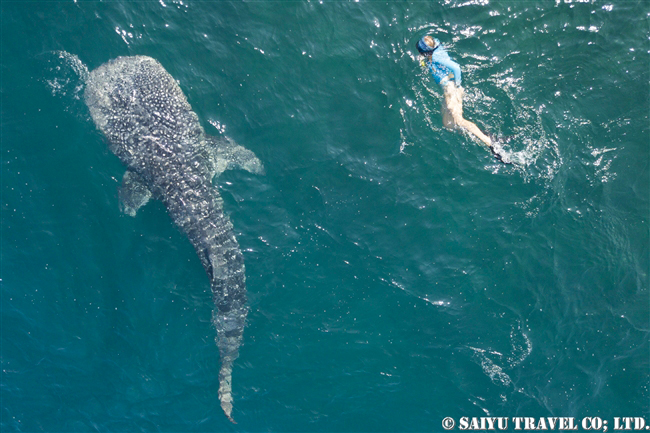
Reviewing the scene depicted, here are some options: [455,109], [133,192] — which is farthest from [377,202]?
[133,192]

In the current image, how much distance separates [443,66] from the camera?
9305 millimetres

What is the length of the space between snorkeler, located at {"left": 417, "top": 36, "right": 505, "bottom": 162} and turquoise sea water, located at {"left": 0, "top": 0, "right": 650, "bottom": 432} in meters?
0.37

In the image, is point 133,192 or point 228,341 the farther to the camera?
point 228,341

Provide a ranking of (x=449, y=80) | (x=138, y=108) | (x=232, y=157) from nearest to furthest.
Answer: (x=449, y=80)
(x=138, y=108)
(x=232, y=157)

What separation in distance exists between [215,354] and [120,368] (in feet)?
8.70

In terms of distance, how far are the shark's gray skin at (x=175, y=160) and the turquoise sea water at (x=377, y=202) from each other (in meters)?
0.34

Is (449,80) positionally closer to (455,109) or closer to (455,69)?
(455,69)

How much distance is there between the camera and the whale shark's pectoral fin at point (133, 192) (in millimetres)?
9797

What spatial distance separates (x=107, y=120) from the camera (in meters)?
9.82

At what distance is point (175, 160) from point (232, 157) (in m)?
1.32

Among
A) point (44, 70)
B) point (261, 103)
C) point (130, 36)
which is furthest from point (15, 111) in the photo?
point (261, 103)

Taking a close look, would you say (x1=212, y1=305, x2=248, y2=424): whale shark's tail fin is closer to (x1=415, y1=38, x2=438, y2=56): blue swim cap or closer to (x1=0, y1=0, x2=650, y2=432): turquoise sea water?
(x1=0, y1=0, x2=650, y2=432): turquoise sea water

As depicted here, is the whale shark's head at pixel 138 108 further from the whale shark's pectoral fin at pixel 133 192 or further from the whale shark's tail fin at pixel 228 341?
the whale shark's tail fin at pixel 228 341

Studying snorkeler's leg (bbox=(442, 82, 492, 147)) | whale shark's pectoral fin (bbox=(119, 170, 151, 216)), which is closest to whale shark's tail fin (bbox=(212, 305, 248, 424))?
whale shark's pectoral fin (bbox=(119, 170, 151, 216))
